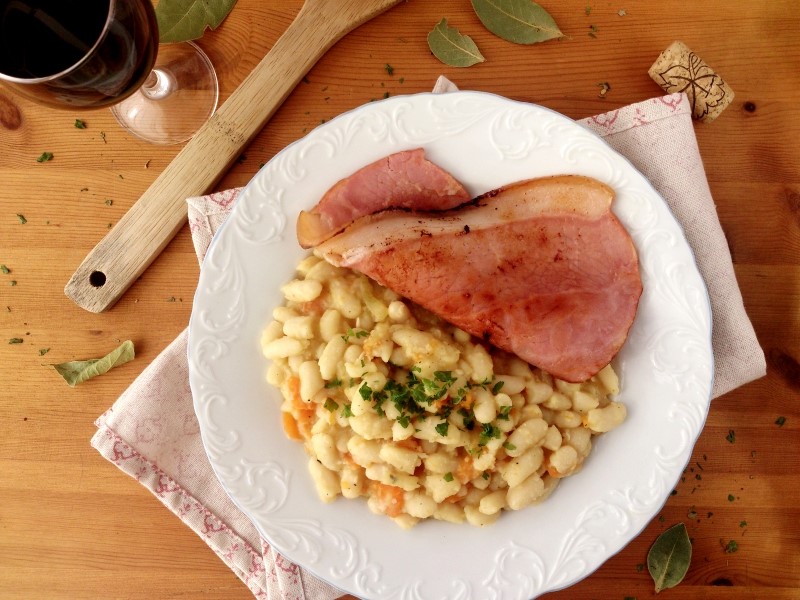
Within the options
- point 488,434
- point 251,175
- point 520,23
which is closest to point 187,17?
point 251,175

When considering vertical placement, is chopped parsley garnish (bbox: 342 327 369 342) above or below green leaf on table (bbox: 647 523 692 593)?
above

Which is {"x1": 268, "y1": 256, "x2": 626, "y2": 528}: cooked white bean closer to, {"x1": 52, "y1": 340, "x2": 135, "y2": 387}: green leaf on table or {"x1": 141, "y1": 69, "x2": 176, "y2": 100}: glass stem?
{"x1": 52, "y1": 340, "x2": 135, "y2": 387}: green leaf on table

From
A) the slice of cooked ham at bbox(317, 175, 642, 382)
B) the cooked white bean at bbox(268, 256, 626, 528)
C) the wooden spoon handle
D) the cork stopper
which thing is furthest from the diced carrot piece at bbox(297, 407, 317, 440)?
the cork stopper

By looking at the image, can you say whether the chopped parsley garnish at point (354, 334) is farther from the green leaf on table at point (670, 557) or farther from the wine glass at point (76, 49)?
the green leaf on table at point (670, 557)

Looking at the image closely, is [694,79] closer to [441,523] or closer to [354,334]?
[354,334]

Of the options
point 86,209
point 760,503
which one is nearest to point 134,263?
point 86,209
